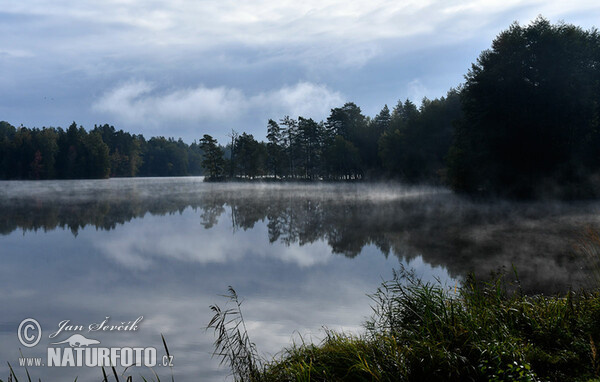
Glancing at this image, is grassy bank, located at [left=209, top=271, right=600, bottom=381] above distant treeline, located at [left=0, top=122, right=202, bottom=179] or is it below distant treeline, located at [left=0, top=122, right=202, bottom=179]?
below

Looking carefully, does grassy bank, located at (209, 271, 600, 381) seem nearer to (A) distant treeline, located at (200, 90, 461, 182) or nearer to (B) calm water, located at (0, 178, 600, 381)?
(B) calm water, located at (0, 178, 600, 381)

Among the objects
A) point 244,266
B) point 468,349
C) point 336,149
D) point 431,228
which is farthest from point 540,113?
point 336,149

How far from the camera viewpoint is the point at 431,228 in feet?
70.3

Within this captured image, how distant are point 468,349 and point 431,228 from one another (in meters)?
16.6

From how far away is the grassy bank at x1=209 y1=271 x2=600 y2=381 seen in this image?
502 cm

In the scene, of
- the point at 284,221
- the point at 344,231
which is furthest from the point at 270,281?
the point at 284,221

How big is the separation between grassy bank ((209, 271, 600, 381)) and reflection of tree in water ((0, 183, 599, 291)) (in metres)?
4.41

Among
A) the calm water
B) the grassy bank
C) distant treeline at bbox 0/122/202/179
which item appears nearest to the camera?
the grassy bank

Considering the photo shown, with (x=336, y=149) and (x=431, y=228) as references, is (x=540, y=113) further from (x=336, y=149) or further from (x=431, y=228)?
(x=336, y=149)

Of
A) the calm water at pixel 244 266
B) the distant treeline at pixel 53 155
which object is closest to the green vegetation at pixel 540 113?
the calm water at pixel 244 266

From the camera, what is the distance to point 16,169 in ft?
429

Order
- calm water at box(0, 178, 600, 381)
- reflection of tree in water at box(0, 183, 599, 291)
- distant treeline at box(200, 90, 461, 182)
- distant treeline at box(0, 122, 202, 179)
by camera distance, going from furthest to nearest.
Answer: distant treeline at box(0, 122, 202, 179)
distant treeline at box(200, 90, 461, 182)
reflection of tree in water at box(0, 183, 599, 291)
calm water at box(0, 178, 600, 381)

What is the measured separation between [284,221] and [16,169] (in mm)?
133238

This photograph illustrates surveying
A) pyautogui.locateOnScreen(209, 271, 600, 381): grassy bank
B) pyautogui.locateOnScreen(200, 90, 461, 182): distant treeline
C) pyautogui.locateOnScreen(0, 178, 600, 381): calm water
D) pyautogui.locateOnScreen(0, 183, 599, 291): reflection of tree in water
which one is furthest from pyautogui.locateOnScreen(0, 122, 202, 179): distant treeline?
pyautogui.locateOnScreen(209, 271, 600, 381): grassy bank
